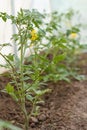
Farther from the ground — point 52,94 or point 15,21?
point 15,21

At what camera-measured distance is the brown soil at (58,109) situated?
1.60 m

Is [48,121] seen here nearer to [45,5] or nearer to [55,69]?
[55,69]

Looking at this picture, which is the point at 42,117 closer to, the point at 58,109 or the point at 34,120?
the point at 34,120

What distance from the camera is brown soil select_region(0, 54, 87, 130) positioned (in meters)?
1.60

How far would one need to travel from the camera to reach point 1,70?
7.06ft

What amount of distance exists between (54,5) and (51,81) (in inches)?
66.3

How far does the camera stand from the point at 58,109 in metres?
1.81

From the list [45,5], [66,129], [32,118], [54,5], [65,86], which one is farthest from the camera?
[54,5]

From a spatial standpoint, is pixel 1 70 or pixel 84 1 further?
pixel 84 1

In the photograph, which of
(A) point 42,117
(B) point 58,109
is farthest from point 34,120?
(B) point 58,109

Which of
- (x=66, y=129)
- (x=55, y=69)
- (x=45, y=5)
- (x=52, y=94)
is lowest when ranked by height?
(x=66, y=129)

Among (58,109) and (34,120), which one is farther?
(58,109)

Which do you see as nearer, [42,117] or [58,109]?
[42,117]

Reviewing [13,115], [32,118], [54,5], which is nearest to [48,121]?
[32,118]
